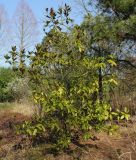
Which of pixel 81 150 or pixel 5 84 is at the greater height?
pixel 5 84

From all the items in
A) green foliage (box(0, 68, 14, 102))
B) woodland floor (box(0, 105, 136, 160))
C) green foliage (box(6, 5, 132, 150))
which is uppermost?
green foliage (box(0, 68, 14, 102))

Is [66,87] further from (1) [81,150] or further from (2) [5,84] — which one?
(2) [5,84]

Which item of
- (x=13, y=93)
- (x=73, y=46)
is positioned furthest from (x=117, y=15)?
(x=13, y=93)

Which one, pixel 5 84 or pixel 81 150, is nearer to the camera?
pixel 81 150

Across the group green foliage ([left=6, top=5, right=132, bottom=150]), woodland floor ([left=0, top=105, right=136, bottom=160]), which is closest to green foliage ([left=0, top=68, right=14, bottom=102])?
woodland floor ([left=0, top=105, right=136, bottom=160])

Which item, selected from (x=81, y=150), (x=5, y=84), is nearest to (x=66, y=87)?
(x=81, y=150)

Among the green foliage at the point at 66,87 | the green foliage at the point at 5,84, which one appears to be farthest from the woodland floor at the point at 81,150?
the green foliage at the point at 5,84

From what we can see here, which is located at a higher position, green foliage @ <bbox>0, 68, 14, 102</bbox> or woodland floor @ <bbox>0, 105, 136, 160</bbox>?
green foliage @ <bbox>0, 68, 14, 102</bbox>

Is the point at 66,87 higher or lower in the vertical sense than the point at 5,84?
lower

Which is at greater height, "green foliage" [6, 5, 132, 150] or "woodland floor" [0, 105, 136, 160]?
"green foliage" [6, 5, 132, 150]

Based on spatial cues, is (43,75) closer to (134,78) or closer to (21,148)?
(21,148)

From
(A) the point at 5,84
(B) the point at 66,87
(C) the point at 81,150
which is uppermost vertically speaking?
(A) the point at 5,84

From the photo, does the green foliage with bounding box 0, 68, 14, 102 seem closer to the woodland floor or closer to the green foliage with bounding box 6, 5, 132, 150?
the woodland floor

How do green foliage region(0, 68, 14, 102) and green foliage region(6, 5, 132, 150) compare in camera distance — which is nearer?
green foliage region(6, 5, 132, 150)
